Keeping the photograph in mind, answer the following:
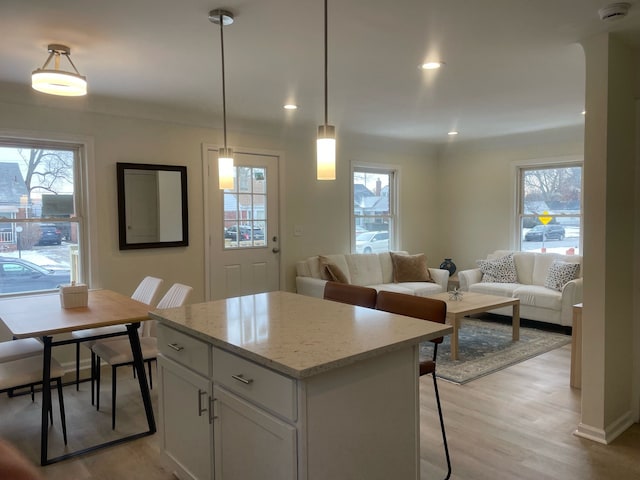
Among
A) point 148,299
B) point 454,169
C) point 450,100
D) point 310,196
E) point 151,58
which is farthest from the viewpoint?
point 454,169

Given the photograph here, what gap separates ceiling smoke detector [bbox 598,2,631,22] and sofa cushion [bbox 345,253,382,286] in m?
3.93

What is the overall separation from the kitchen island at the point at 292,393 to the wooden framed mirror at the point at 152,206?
2350 millimetres

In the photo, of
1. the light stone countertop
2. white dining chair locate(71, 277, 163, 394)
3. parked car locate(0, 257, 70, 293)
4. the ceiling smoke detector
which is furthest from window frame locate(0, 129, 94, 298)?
the ceiling smoke detector

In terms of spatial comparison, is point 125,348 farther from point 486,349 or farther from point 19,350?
point 486,349

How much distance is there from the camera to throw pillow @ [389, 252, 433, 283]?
6277 millimetres

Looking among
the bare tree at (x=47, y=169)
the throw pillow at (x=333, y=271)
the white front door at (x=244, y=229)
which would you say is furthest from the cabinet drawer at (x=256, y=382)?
the throw pillow at (x=333, y=271)

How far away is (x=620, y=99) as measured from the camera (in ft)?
9.33

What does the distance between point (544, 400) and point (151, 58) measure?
3.59m

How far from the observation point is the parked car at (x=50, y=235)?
410 centimetres

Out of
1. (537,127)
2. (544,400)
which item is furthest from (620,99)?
(537,127)

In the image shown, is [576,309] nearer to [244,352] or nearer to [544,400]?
[544,400]

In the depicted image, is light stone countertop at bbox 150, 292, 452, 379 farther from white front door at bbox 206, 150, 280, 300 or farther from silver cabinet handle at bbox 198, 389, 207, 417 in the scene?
white front door at bbox 206, 150, 280, 300

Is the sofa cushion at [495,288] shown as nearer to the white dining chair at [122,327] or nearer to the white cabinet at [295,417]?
the white dining chair at [122,327]

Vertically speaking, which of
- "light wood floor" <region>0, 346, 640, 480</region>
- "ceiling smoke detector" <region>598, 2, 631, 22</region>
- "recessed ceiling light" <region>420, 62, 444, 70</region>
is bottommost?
"light wood floor" <region>0, 346, 640, 480</region>
